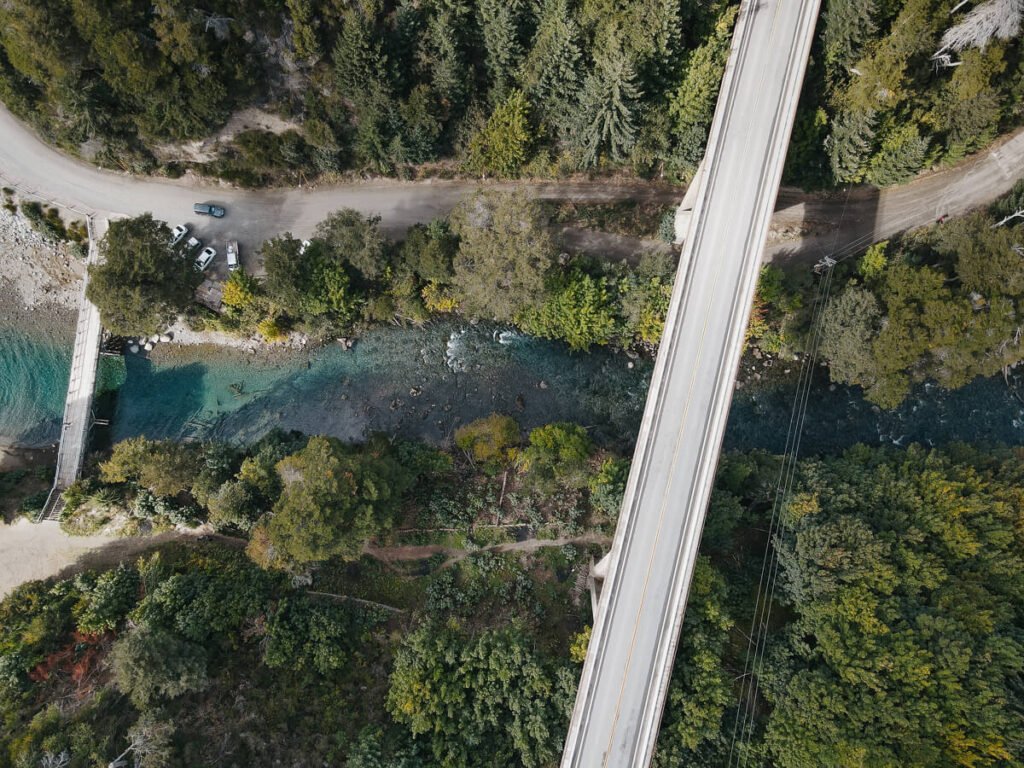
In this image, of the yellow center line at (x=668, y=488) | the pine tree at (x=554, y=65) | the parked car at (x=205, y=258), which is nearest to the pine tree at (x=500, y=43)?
the pine tree at (x=554, y=65)

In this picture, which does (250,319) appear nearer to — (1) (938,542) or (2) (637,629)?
(2) (637,629)

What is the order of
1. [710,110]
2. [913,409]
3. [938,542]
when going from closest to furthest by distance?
[938,542]
[710,110]
[913,409]

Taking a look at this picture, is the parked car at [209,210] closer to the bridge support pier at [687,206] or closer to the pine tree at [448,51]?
the pine tree at [448,51]

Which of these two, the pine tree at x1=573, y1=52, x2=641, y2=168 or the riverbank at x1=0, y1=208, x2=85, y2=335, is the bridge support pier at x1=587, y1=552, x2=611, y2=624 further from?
the riverbank at x1=0, y1=208, x2=85, y2=335

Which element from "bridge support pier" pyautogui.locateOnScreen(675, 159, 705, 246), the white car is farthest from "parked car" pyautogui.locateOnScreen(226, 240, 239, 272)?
"bridge support pier" pyautogui.locateOnScreen(675, 159, 705, 246)

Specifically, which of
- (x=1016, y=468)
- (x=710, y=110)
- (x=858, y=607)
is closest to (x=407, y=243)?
(x=710, y=110)

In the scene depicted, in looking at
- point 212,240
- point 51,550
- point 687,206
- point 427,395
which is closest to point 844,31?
point 687,206
